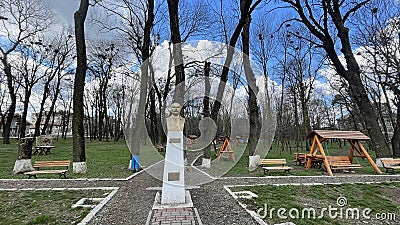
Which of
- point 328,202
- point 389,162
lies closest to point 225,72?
point 328,202

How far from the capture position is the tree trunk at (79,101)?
1120 cm

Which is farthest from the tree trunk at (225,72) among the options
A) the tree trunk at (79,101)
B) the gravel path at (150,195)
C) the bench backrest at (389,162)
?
the bench backrest at (389,162)

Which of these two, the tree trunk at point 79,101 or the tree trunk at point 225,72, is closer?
the tree trunk at point 225,72

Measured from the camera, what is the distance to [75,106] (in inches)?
464

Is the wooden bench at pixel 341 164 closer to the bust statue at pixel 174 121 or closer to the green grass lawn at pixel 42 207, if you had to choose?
the bust statue at pixel 174 121

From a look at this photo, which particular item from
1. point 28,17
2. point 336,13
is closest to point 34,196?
point 336,13

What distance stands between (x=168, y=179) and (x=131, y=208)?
1.06 metres

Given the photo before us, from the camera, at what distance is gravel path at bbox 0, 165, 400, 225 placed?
18.4 feet

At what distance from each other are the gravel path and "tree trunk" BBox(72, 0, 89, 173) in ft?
6.19

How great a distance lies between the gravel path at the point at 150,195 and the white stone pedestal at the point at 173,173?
0.47 metres

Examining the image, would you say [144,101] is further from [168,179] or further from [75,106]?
[75,106]

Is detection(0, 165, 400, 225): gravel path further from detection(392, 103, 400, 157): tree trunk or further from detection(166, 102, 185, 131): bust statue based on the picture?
detection(392, 103, 400, 157): tree trunk

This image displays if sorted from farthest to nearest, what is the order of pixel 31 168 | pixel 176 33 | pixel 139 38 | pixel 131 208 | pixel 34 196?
pixel 139 38 → pixel 176 33 → pixel 31 168 → pixel 34 196 → pixel 131 208

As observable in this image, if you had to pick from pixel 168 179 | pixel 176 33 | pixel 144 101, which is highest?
pixel 176 33
